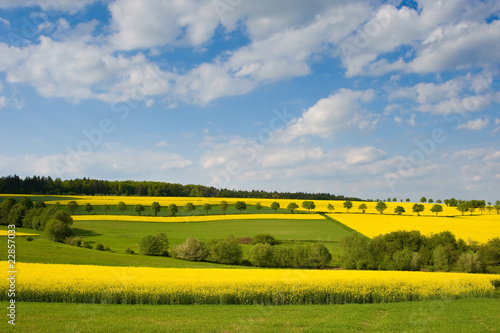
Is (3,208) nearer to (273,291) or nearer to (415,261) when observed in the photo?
(273,291)

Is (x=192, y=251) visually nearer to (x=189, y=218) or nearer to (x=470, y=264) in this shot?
(x=470, y=264)

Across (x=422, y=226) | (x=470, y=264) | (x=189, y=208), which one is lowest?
(x=470, y=264)

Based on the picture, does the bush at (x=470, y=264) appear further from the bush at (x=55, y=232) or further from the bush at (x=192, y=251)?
the bush at (x=55, y=232)

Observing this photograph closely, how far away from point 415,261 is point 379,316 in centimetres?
2439

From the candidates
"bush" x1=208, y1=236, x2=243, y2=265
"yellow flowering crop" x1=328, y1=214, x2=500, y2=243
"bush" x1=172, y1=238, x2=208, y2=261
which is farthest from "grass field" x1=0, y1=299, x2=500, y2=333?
"yellow flowering crop" x1=328, y1=214, x2=500, y2=243

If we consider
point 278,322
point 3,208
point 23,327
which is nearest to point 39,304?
point 23,327

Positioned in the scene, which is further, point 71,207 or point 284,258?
point 71,207

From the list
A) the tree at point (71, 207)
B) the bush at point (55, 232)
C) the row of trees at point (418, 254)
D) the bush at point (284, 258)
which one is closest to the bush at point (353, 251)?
the row of trees at point (418, 254)

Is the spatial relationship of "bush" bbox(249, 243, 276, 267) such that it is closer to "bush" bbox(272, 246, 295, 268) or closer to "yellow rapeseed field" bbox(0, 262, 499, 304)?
"bush" bbox(272, 246, 295, 268)

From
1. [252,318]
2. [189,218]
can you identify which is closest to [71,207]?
[189,218]

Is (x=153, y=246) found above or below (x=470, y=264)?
above

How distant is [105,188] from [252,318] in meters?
122

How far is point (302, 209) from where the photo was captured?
89000 millimetres

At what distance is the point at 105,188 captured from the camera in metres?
121
